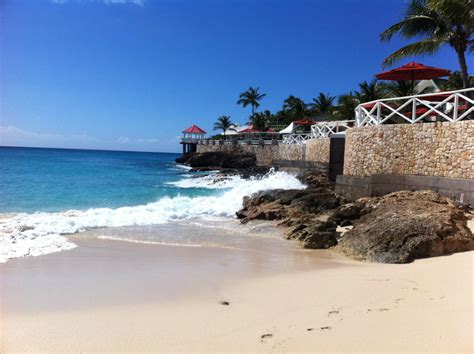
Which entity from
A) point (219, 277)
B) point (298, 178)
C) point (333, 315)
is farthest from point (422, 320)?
point (298, 178)

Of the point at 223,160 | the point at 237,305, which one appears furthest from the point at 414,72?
the point at 223,160

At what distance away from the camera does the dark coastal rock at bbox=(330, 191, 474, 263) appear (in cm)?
668

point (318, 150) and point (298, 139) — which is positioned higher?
point (298, 139)

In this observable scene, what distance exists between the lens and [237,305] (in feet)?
15.8

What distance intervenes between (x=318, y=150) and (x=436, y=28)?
10.2 meters

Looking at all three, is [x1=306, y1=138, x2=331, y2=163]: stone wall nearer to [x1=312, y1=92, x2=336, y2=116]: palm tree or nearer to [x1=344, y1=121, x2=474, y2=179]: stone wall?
[x1=344, y1=121, x2=474, y2=179]: stone wall

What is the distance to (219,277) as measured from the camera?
6.25 meters

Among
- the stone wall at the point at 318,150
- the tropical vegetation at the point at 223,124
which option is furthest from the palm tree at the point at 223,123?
the stone wall at the point at 318,150

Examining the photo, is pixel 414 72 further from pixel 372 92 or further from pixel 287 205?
pixel 372 92

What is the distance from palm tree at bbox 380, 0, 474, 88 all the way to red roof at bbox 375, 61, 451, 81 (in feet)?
6.21

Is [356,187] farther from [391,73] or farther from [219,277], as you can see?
[219,277]

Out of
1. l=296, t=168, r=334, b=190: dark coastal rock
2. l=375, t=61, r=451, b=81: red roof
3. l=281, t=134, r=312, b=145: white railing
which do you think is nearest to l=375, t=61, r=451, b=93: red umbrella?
l=375, t=61, r=451, b=81: red roof

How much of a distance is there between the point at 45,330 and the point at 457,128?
11.0 m

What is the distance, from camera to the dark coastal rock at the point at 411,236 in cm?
668
